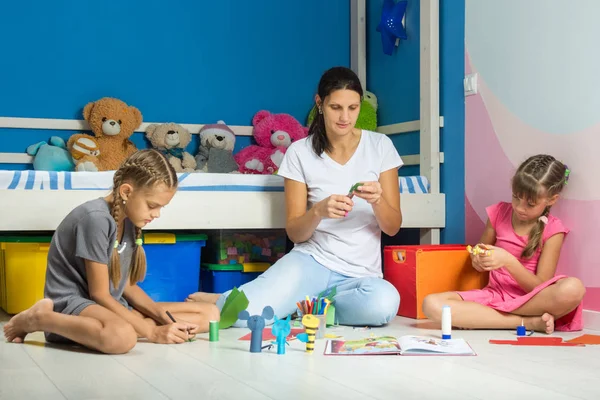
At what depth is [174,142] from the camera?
324 centimetres

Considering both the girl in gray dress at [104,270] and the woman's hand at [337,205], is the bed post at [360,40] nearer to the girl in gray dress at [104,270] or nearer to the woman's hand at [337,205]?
the woman's hand at [337,205]

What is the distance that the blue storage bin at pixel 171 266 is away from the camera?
2658 millimetres

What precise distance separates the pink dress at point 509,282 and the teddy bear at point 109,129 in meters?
1.52

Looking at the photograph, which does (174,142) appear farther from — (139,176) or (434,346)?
(434,346)

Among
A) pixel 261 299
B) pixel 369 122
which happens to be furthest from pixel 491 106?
pixel 261 299

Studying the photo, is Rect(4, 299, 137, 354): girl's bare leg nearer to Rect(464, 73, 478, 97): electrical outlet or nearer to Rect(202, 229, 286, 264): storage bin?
Rect(202, 229, 286, 264): storage bin

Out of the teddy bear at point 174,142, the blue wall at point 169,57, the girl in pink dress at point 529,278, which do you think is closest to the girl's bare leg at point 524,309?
the girl in pink dress at point 529,278

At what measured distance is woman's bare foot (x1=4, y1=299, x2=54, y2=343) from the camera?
1.88 m

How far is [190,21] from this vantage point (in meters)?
3.39

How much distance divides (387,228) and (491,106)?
627 mm

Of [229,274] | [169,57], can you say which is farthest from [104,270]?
[169,57]

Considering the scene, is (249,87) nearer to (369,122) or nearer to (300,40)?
(300,40)

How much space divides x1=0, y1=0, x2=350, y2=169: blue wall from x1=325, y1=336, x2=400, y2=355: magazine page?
1687 millimetres

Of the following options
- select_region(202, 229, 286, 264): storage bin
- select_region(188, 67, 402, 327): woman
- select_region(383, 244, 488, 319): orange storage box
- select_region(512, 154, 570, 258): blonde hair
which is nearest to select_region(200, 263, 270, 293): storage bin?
select_region(202, 229, 286, 264): storage bin
